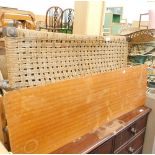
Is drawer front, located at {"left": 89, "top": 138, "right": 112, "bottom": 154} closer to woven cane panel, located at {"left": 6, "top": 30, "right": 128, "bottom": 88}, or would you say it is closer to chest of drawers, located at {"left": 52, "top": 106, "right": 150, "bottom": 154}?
chest of drawers, located at {"left": 52, "top": 106, "right": 150, "bottom": 154}

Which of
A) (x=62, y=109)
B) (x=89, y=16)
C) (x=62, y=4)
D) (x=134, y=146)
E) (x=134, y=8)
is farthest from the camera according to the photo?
(x=134, y=8)

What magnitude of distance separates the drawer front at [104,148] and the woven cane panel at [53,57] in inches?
14.5

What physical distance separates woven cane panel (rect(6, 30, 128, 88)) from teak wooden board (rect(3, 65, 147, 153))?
0.07 metres

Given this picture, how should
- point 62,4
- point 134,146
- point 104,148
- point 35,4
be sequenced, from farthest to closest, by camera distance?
point 62,4 → point 35,4 → point 134,146 → point 104,148

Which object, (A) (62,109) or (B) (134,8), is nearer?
(A) (62,109)

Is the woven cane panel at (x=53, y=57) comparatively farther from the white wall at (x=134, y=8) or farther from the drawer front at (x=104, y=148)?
the white wall at (x=134, y=8)

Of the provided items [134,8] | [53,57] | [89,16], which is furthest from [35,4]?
[53,57]

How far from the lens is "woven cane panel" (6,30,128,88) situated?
73 centimetres

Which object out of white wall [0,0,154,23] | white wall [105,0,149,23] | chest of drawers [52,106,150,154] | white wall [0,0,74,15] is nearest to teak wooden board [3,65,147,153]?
chest of drawers [52,106,150,154]

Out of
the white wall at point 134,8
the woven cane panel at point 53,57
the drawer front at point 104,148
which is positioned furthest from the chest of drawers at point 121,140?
the white wall at point 134,8

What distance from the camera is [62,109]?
2.72ft

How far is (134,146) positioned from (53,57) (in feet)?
2.90

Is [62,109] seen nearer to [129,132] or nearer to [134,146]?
[129,132]

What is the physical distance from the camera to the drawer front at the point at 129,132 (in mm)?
1090
